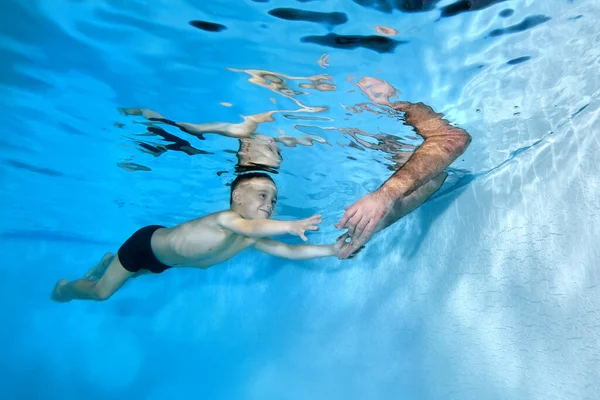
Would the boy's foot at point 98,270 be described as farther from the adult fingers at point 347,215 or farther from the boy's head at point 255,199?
the adult fingers at point 347,215

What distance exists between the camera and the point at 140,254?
28.5 ft

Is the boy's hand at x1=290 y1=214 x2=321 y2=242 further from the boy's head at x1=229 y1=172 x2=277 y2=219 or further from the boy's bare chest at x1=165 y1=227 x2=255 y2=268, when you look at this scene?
the boy's bare chest at x1=165 y1=227 x2=255 y2=268

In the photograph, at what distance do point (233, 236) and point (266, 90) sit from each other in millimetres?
3052

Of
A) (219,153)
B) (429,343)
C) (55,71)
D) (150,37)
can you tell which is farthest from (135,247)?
(429,343)

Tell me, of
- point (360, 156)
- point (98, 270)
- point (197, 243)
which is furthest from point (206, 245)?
point (98, 270)

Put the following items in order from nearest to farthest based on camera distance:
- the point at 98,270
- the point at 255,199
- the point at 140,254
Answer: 1. the point at 255,199
2. the point at 140,254
3. the point at 98,270

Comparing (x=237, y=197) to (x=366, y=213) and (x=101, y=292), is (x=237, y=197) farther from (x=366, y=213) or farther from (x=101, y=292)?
(x=101, y=292)

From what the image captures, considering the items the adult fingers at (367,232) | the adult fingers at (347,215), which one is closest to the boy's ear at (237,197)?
the adult fingers at (367,232)

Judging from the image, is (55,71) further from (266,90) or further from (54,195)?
(54,195)

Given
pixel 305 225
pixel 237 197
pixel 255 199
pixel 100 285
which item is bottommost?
pixel 100 285

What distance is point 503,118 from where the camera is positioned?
789cm

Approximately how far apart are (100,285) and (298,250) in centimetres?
570

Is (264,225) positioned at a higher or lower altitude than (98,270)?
higher

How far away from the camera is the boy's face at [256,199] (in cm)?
729
